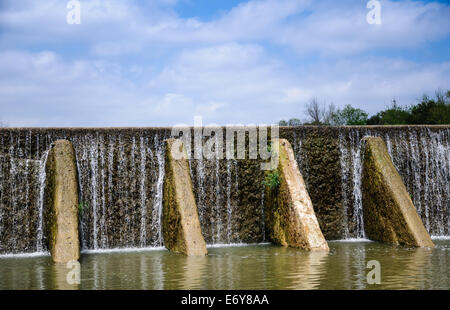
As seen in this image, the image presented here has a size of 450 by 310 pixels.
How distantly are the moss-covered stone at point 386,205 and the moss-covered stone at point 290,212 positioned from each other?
2023 millimetres

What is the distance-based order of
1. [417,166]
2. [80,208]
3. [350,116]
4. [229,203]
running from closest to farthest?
1. [80,208]
2. [229,203]
3. [417,166]
4. [350,116]

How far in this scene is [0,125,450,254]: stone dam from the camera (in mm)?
11578

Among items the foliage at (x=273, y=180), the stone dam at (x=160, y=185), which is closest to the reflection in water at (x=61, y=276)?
the stone dam at (x=160, y=185)

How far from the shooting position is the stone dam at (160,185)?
11.6 meters

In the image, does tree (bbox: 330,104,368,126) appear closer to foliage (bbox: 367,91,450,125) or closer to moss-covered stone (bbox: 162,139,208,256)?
foliage (bbox: 367,91,450,125)

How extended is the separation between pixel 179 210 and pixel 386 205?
4774mm

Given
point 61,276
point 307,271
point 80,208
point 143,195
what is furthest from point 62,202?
point 307,271

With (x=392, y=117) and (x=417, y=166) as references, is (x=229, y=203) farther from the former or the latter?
(x=392, y=117)

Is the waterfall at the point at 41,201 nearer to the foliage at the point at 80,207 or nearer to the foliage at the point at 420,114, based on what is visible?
the foliage at the point at 80,207

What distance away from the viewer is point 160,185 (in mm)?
12117

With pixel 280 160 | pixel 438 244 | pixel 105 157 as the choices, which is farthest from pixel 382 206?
Answer: pixel 105 157
